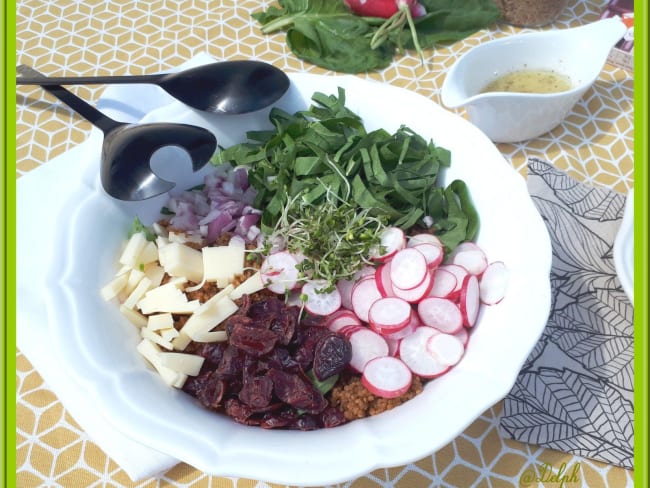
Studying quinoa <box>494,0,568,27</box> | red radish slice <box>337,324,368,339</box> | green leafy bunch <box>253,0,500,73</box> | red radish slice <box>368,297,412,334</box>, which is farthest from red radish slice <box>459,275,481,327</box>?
quinoa <box>494,0,568,27</box>

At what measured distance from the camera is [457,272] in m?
1.31

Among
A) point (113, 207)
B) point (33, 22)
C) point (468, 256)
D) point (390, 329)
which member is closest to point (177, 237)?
point (113, 207)

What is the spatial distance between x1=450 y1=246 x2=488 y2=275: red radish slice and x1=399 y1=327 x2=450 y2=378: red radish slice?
0.63 feet

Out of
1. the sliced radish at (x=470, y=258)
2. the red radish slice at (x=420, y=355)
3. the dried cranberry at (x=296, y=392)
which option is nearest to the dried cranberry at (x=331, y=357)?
the dried cranberry at (x=296, y=392)

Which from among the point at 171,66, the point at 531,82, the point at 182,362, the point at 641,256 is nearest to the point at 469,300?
the point at 641,256

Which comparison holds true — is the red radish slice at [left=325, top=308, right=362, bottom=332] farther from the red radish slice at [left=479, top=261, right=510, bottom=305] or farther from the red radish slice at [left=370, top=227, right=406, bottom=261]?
the red radish slice at [left=479, top=261, right=510, bottom=305]

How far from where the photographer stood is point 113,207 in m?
1.39

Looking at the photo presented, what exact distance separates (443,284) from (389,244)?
165 mm

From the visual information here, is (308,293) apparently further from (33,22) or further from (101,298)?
(33,22)

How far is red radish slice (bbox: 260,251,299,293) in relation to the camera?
1.34 meters

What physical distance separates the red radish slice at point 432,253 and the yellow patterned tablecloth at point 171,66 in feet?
1.40

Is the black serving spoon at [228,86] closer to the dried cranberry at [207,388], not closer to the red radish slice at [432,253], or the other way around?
the red radish slice at [432,253]

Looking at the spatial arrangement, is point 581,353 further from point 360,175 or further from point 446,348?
point 360,175

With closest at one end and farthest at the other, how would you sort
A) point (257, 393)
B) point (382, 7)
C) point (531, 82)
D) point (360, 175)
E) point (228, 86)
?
point (257, 393)
point (360, 175)
point (228, 86)
point (531, 82)
point (382, 7)
